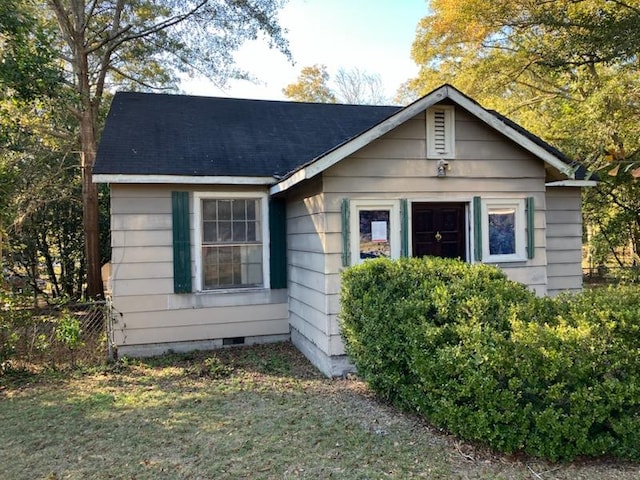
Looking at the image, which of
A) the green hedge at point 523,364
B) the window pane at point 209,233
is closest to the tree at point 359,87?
the window pane at point 209,233

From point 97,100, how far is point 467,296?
10700 mm

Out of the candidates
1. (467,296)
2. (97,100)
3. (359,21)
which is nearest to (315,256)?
(467,296)

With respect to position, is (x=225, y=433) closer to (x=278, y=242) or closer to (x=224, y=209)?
(x=278, y=242)

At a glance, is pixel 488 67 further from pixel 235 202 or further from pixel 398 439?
pixel 398 439

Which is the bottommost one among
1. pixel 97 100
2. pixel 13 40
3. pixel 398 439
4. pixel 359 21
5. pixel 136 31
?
pixel 398 439

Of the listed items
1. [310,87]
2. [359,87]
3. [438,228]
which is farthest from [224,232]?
[359,87]

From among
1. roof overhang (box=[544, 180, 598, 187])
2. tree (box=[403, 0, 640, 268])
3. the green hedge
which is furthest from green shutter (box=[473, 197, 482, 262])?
roof overhang (box=[544, 180, 598, 187])

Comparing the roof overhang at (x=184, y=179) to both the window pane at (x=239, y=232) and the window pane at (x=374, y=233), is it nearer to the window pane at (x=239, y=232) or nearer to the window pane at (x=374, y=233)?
the window pane at (x=239, y=232)

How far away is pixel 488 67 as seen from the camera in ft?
48.2

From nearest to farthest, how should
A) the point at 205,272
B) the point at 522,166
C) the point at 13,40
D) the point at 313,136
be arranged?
the point at 13,40 < the point at 522,166 < the point at 205,272 < the point at 313,136

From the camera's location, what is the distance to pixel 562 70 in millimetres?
8195

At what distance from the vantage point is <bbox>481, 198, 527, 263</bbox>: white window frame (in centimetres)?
637

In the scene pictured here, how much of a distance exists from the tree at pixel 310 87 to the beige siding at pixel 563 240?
22409 millimetres

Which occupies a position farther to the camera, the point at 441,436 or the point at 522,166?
the point at 522,166
